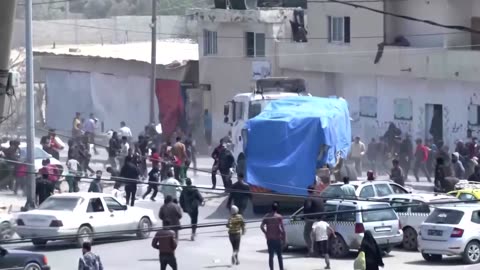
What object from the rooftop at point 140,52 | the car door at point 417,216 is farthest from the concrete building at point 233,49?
the car door at point 417,216

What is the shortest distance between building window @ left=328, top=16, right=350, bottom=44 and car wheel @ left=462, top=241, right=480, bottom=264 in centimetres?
1875

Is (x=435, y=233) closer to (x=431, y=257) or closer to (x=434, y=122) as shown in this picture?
(x=431, y=257)

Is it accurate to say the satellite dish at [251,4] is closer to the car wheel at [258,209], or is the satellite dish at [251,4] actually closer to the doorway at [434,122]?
the doorway at [434,122]

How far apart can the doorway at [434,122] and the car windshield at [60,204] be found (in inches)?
592

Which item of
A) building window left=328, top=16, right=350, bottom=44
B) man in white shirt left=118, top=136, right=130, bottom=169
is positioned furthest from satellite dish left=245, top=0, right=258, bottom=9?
man in white shirt left=118, top=136, right=130, bottom=169

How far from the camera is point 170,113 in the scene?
48.9 metres

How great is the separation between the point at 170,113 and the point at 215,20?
4407 millimetres

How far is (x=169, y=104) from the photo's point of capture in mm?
48781

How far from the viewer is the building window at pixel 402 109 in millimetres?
40375

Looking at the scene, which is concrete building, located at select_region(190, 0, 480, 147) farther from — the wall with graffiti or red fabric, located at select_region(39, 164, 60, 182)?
red fabric, located at select_region(39, 164, 60, 182)

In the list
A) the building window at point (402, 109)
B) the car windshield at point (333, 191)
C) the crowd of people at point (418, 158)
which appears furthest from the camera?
the building window at point (402, 109)

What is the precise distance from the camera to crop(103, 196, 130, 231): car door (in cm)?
2733

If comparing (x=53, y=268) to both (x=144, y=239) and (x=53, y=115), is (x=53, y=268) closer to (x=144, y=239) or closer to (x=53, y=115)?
(x=144, y=239)

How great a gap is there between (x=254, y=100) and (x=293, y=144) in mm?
4039
